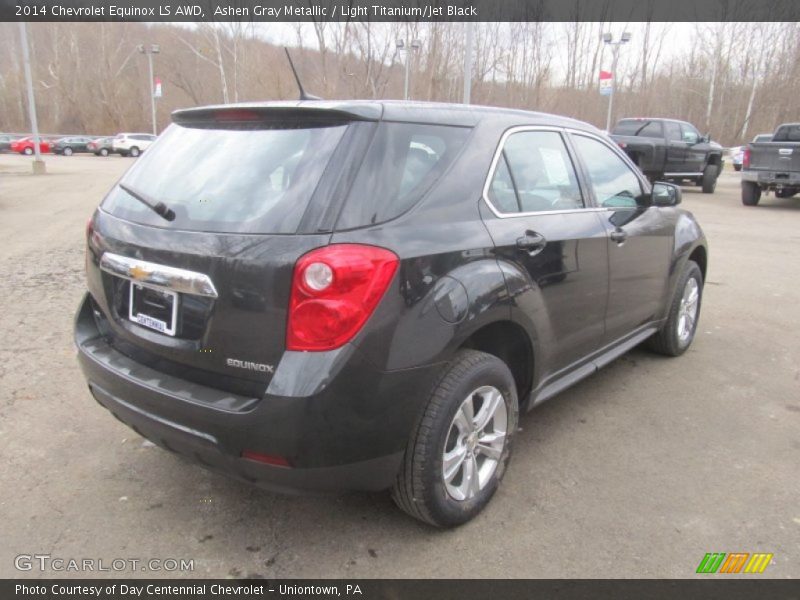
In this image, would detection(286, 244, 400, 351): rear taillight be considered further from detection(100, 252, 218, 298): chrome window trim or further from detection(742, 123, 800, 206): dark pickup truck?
detection(742, 123, 800, 206): dark pickup truck

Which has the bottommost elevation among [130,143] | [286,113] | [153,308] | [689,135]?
[130,143]

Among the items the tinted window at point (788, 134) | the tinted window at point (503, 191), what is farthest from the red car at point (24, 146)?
the tinted window at point (503, 191)

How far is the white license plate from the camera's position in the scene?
2.35m

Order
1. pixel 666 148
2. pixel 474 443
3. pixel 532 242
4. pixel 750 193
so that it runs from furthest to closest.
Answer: pixel 666 148, pixel 750 193, pixel 532 242, pixel 474 443

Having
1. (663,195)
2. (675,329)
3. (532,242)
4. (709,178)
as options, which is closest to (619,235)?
(663,195)

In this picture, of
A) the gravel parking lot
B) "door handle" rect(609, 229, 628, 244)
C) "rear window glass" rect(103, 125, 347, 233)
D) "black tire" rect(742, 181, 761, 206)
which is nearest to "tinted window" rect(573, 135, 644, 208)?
"door handle" rect(609, 229, 628, 244)

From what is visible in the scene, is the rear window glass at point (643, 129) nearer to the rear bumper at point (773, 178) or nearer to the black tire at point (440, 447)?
the rear bumper at point (773, 178)

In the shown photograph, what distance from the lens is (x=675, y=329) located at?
180 inches

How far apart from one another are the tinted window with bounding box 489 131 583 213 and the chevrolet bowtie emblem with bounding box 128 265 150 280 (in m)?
1.48

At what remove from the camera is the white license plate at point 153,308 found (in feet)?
7.70

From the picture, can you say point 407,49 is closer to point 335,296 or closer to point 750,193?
point 750,193

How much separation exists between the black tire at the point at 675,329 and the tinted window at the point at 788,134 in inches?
510

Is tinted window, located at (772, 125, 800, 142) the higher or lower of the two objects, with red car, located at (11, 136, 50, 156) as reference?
higher

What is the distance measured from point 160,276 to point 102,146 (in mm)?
46941
